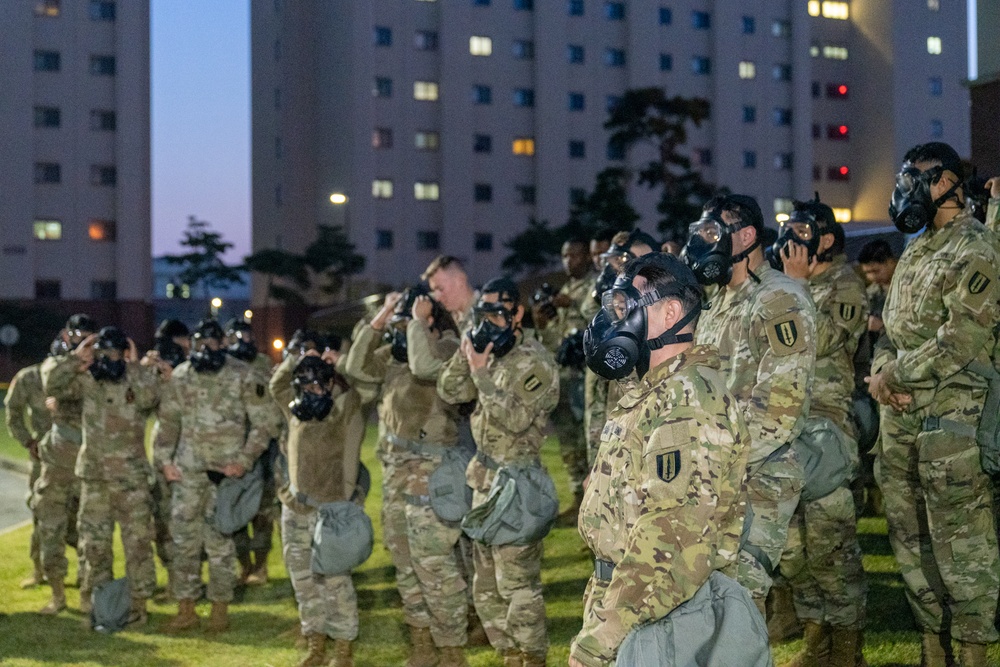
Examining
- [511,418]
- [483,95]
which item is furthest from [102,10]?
[511,418]

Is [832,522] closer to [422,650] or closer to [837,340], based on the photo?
[837,340]

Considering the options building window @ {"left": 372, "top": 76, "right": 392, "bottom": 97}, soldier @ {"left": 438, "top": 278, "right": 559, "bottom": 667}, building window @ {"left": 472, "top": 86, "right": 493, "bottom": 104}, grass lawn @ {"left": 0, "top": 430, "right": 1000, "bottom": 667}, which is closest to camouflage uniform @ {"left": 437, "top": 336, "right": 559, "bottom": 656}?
soldier @ {"left": 438, "top": 278, "right": 559, "bottom": 667}

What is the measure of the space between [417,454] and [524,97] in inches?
1855

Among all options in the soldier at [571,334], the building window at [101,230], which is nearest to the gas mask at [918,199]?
the soldier at [571,334]

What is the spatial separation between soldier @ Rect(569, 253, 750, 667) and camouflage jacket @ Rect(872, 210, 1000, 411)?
2188mm

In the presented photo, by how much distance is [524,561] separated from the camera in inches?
235

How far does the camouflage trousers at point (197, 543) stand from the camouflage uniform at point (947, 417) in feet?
16.4

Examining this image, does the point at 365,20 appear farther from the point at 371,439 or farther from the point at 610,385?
the point at 610,385

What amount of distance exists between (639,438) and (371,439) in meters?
17.6

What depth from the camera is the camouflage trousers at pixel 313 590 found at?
6848mm

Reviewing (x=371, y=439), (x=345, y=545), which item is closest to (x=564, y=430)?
(x=345, y=545)

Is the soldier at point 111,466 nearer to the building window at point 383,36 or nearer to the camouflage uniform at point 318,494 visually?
the camouflage uniform at point 318,494

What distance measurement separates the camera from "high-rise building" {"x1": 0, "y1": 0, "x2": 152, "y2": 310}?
46469 millimetres

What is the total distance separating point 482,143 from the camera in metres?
51.8
